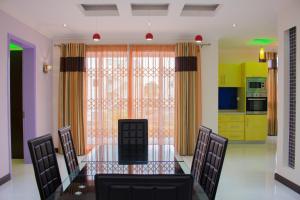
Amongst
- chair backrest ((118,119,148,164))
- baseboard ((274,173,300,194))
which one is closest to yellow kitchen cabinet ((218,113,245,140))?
baseboard ((274,173,300,194))

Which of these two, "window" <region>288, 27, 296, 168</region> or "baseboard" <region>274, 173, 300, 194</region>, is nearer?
"baseboard" <region>274, 173, 300, 194</region>

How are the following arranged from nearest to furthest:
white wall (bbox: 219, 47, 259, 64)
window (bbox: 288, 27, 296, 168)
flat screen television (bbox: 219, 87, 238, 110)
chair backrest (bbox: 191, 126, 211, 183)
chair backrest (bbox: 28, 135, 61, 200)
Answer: chair backrest (bbox: 28, 135, 61, 200) < chair backrest (bbox: 191, 126, 211, 183) < window (bbox: 288, 27, 296, 168) < flat screen television (bbox: 219, 87, 238, 110) < white wall (bbox: 219, 47, 259, 64)

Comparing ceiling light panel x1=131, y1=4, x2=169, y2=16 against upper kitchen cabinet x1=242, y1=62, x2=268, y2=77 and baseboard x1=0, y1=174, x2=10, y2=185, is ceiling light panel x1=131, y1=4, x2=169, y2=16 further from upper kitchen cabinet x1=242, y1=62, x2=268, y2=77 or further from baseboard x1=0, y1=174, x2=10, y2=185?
upper kitchen cabinet x1=242, y1=62, x2=268, y2=77

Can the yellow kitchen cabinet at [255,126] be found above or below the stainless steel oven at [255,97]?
below

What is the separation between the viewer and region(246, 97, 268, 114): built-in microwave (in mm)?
8055

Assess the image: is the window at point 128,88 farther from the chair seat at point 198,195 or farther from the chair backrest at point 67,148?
the chair seat at point 198,195

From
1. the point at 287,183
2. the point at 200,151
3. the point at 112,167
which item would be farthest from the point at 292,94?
the point at 112,167

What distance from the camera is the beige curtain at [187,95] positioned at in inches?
253

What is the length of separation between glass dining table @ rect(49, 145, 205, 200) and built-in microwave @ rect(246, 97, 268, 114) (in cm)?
497

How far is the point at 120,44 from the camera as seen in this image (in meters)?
6.59

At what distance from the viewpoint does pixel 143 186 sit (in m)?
1.22

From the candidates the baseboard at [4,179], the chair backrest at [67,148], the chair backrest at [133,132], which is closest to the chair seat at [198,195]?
the chair backrest at [67,148]

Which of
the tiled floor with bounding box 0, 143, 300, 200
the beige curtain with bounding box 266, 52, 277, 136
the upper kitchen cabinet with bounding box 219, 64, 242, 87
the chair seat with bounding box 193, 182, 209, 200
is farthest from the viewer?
the beige curtain with bounding box 266, 52, 277, 136

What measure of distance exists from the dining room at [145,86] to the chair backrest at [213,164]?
0.74ft
